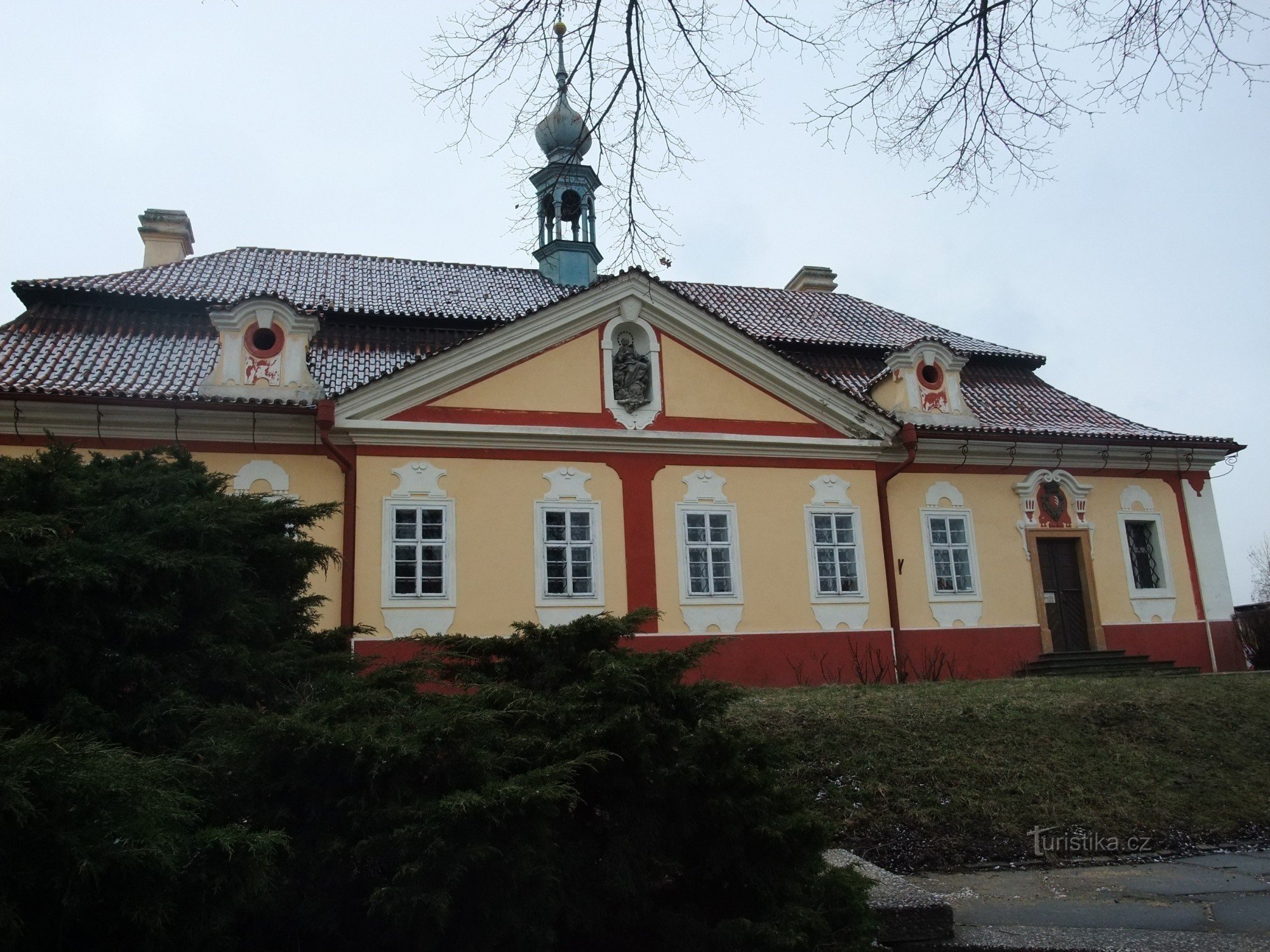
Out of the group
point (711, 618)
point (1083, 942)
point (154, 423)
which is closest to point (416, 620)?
point (711, 618)

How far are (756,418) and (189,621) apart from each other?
11039 mm

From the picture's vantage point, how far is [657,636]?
13.8 metres

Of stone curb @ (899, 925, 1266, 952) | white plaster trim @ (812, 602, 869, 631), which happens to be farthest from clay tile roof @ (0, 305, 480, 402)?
stone curb @ (899, 925, 1266, 952)

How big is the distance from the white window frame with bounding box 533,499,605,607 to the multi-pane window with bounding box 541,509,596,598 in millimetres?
12

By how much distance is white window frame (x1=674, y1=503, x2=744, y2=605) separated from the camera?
1411 cm

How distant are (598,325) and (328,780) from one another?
11.4m

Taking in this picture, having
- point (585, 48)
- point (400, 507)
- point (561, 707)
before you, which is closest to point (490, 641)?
point (561, 707)

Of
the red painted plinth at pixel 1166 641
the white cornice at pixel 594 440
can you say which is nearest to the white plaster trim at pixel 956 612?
Answer: the red painted plinth at pixel 1166 641

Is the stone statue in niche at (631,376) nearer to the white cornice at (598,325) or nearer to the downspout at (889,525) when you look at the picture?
the white cornice at (598,325)

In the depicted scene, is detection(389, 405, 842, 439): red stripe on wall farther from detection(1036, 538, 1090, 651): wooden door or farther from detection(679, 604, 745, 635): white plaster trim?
detection(1036, 538, 1090, 651): wooden door

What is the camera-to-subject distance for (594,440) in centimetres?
1416

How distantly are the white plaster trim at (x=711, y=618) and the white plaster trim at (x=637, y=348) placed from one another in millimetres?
2676

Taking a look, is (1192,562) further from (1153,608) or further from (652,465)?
(652,465)

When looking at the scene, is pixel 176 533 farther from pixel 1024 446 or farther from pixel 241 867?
pixel 1024 446
